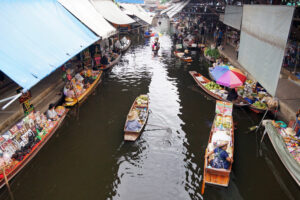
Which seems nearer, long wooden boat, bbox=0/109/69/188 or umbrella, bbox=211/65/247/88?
long wooden boat, bbox=0/109/69/188

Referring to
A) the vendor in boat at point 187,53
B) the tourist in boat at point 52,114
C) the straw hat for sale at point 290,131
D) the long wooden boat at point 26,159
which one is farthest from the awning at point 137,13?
the straw hat for sale at point 290,131

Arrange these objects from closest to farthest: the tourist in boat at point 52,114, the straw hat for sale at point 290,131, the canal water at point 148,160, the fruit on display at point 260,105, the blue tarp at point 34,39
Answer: the blue tarp at point 34,39 < the canal water at point 148,160 < the straw hat for sale at point 290,131 < the tourist in boat at point 52,114 < the fruit on display at point 260,105

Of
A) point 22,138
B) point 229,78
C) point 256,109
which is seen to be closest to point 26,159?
point 22,138

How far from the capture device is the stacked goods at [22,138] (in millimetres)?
7879

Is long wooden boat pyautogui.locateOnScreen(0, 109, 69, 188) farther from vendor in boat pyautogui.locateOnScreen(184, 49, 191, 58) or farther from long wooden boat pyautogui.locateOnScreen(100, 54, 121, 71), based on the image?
vendor in boat pyautogui.locateOnScreen(184, 49, 191, 58)

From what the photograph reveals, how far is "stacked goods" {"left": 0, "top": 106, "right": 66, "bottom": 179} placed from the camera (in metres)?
7.88

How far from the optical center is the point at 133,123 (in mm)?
10289

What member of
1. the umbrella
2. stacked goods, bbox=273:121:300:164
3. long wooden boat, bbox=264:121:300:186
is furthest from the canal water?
the umbrella

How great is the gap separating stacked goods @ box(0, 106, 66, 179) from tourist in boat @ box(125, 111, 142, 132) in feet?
11.7

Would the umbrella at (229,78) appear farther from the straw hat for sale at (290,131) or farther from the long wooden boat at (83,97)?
the long wooden boat at (83,97)

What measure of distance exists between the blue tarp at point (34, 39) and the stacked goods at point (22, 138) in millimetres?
2547

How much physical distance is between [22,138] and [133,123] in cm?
456

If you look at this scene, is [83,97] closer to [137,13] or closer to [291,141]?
[291,141]

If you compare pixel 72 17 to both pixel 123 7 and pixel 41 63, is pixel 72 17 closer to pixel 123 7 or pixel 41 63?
pixel 41 63
